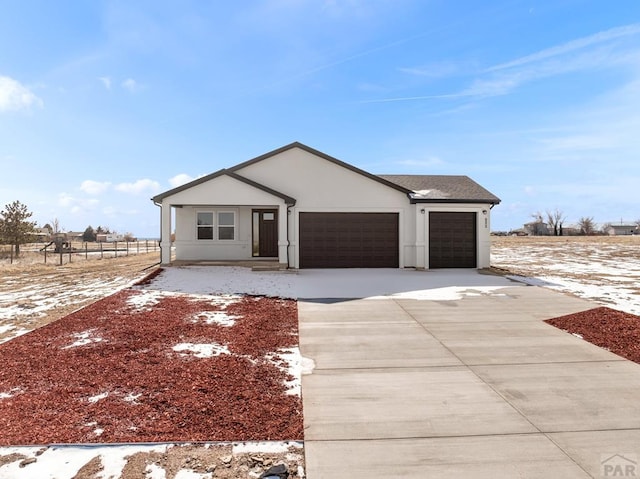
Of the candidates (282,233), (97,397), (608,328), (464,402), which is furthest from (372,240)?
(97,397)

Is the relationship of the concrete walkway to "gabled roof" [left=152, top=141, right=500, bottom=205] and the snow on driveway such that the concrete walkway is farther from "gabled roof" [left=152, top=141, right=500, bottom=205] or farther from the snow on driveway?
"gabled roof" [left=152, top=141, right=500, bottom=205]

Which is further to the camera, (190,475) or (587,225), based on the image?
(587,225)

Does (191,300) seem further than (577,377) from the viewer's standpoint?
Yes

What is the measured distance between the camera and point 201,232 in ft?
54.1

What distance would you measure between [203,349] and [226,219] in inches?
446

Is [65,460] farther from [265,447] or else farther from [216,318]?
[216,318]

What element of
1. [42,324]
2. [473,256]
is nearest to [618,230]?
[473,256]

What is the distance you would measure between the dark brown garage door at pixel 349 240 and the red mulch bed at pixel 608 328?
28.8 ft

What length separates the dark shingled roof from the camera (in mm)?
16203

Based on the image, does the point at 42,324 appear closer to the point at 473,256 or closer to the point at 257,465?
the point at 257,465

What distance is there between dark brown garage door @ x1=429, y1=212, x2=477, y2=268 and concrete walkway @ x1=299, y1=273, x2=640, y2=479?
9.19m

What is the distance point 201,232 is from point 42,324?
932 cm

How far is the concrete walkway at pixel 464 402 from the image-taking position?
10.0ft

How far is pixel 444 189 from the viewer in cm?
1728
